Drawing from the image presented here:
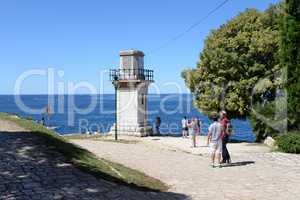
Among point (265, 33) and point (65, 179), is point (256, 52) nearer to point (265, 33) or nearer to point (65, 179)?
point (265, 33)

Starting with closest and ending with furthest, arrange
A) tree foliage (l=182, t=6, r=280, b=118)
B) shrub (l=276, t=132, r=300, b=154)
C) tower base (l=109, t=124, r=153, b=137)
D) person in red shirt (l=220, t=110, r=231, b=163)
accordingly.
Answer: person in red shirt (l=220, t=110, r=231, b=163) < shrub (l=276, t=132, r=300, b=154) < tree foliage (l=182, t=6, r=280, b=118) < tower base (l=109, t=124, r=153, b=137)

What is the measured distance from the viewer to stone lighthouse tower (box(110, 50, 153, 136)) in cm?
3050

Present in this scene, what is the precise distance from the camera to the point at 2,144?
13883 millimetres

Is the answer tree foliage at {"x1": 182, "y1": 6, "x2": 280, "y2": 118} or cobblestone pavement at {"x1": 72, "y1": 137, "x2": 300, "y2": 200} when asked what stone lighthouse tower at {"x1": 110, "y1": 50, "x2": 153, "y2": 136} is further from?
cobblestone pavement at {"x1": 72, "y1": 137, "x2": 300, "y2": 200}

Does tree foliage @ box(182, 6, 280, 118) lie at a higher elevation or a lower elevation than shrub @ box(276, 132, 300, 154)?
higher

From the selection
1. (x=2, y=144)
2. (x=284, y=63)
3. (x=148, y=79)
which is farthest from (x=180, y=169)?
(x=148, y=79)

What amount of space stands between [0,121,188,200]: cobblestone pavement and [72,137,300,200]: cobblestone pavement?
5.23 ft

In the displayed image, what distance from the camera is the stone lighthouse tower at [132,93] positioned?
30500mm

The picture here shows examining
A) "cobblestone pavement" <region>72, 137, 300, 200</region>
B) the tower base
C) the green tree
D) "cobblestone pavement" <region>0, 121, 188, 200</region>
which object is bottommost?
"cobblestone pavement" <region>72, 137, 300, 200</region>

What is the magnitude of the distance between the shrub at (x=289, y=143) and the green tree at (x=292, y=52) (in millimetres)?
1479

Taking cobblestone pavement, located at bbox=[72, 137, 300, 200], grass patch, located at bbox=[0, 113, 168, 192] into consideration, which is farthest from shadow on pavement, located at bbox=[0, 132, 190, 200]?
cobblestone pavement, located at bbox=[72, 137, 300, 200]

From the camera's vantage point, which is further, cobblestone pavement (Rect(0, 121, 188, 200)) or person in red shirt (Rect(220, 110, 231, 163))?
person in red shirt (Rect(220, 110, 231, 163))

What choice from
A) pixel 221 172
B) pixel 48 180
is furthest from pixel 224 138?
pixel 48 180

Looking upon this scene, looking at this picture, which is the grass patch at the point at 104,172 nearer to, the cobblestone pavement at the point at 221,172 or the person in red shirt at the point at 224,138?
the cobblestone pavement at the point at 221,172
